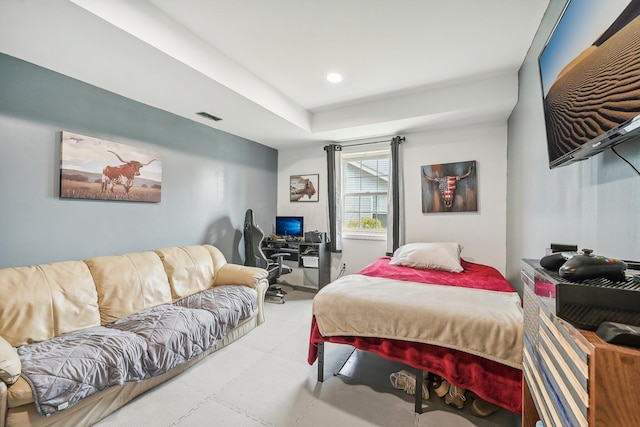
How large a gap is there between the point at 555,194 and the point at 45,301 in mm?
3614

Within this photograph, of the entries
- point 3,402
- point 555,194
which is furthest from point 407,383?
point 3,402

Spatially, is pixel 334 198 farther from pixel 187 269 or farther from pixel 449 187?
pixel 187 269

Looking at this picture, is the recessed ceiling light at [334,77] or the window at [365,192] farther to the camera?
the window at [365,192]

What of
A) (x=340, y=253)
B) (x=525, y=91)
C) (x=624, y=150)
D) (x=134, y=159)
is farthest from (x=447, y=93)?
(x=134, y=159)

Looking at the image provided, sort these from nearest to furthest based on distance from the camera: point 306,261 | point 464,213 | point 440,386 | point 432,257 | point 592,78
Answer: point 592,78, point 440,386, point 432,257, point 464,213, point 306,261

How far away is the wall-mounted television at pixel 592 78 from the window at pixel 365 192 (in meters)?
2.86

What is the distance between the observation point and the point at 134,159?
277 cm

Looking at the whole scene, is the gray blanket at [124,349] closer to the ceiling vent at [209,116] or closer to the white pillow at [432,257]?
the white pillow at [432,257]

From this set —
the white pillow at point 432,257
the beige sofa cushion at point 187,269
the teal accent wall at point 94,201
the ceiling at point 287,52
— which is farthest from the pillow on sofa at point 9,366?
the white pillow at point 432,257

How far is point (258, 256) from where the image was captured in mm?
3752

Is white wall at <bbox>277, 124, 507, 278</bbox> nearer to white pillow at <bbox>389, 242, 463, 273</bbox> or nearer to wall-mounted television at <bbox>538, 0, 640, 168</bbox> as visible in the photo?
white pillow at <bbox>389, 242, 463, 273</bbox>

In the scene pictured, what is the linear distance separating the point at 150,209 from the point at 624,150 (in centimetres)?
366

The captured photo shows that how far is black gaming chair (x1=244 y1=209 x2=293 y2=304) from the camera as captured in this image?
146 inches

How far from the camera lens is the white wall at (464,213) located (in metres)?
3.38
